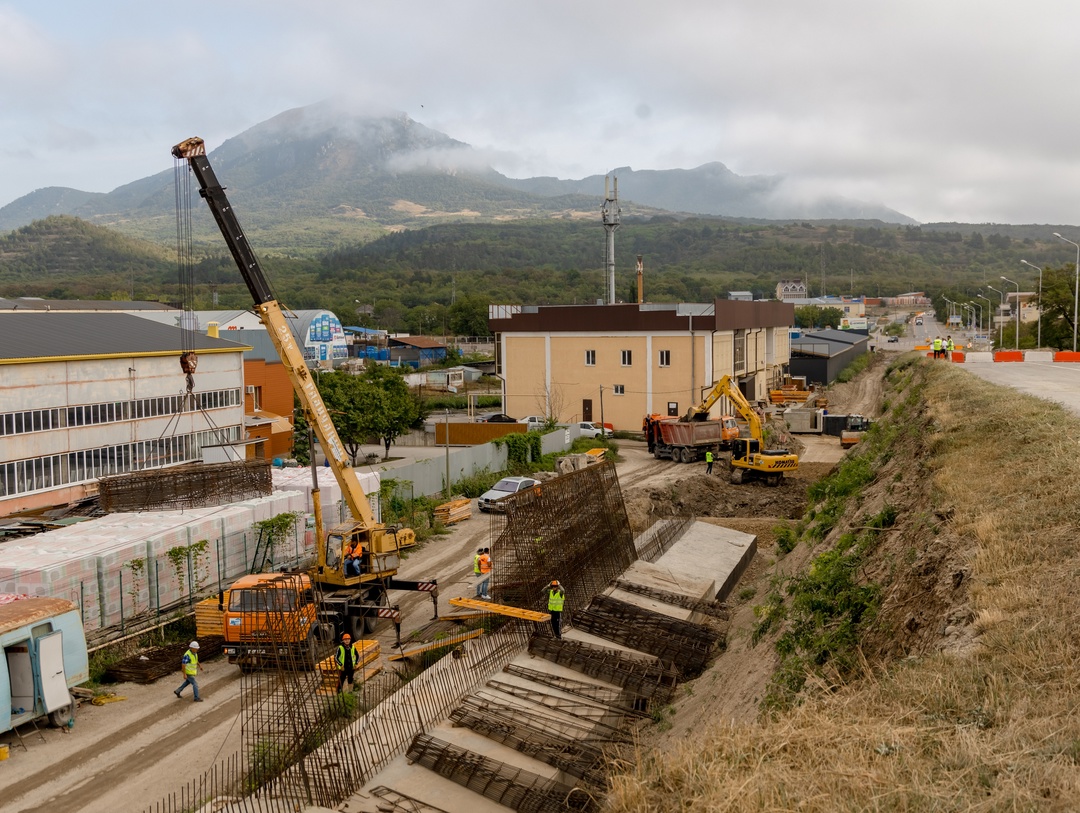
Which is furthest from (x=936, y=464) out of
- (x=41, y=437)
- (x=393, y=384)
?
(x=393, y=384)

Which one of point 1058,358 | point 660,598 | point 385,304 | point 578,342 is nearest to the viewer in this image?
point 660,598

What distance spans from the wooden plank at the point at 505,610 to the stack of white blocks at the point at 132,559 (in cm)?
655

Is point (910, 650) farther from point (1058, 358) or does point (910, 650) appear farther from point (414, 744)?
point (1058, 358)

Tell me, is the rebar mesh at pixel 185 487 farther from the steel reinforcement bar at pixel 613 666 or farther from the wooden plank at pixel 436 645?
the steel reinforcement bar at pixel 613 666

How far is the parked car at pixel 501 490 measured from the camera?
3322 centimetres

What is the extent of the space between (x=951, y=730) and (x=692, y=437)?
37112 millimetres

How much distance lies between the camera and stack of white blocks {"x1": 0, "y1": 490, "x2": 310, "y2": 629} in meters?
17.5

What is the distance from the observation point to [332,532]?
830 inches

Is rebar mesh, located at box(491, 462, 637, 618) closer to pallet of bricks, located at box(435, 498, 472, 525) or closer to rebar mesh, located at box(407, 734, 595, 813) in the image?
rebar mesh, located at box(407, 734, 595, 813)

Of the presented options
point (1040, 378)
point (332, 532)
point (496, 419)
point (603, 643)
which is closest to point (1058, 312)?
point (1040, 378)

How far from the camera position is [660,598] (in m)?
20.5

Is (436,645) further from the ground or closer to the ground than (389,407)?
closer to the ground

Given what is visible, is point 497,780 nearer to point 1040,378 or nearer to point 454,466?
point 454,466

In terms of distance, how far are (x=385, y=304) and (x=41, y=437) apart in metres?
128
